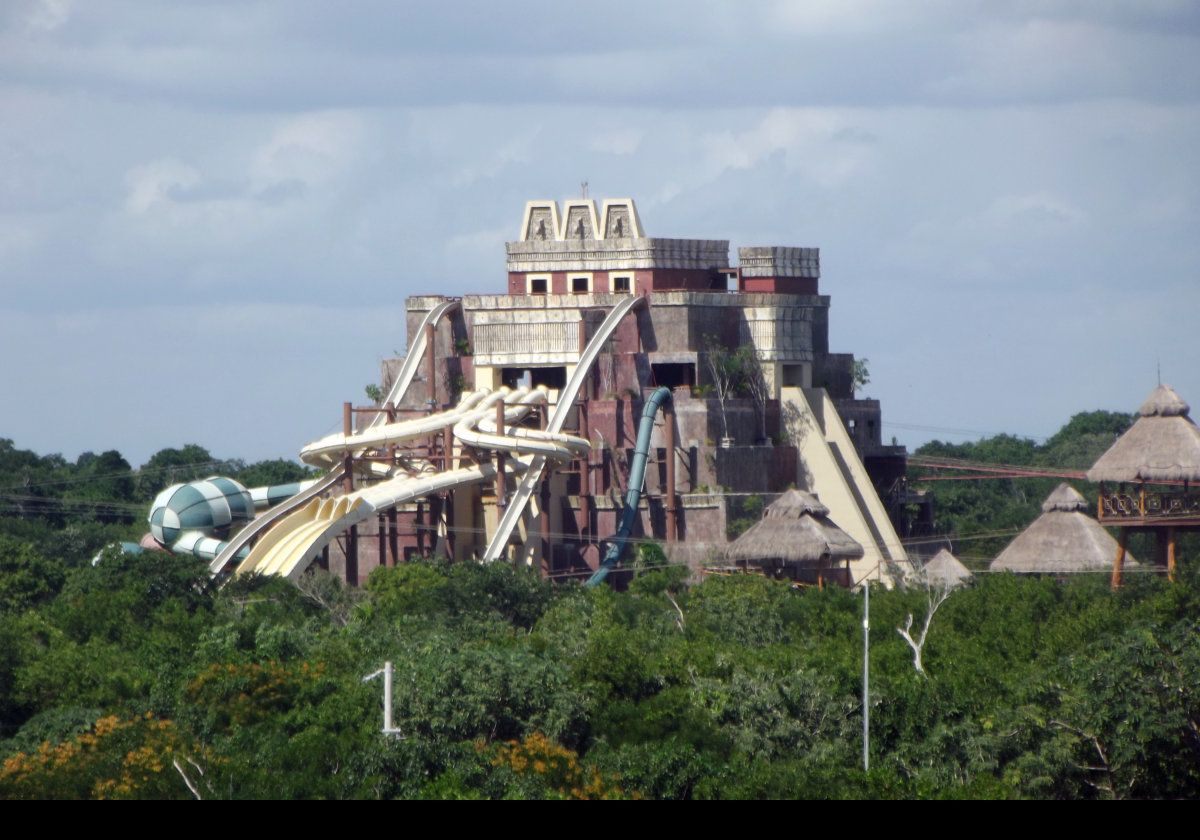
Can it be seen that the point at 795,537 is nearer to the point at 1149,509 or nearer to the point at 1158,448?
the point at 1149,509

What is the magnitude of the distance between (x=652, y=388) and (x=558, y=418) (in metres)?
4.43

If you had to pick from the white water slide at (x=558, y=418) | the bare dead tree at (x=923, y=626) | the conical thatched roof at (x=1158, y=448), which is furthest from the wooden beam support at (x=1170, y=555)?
the white water slide at (x=558, y=418)

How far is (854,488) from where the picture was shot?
5656 cm

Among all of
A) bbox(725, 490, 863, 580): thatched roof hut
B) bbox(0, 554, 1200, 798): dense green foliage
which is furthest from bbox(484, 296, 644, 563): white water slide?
bbox(0, 554, 1200, 798): dense green foliage

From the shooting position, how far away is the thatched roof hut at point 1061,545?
48125 millimetres

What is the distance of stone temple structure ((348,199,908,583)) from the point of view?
5356cm

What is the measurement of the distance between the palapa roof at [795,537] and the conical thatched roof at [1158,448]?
756 centimetres

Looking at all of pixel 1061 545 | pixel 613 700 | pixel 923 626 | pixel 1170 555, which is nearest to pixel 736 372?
pixel 1061 545

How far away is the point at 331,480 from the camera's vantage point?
2101 inches
